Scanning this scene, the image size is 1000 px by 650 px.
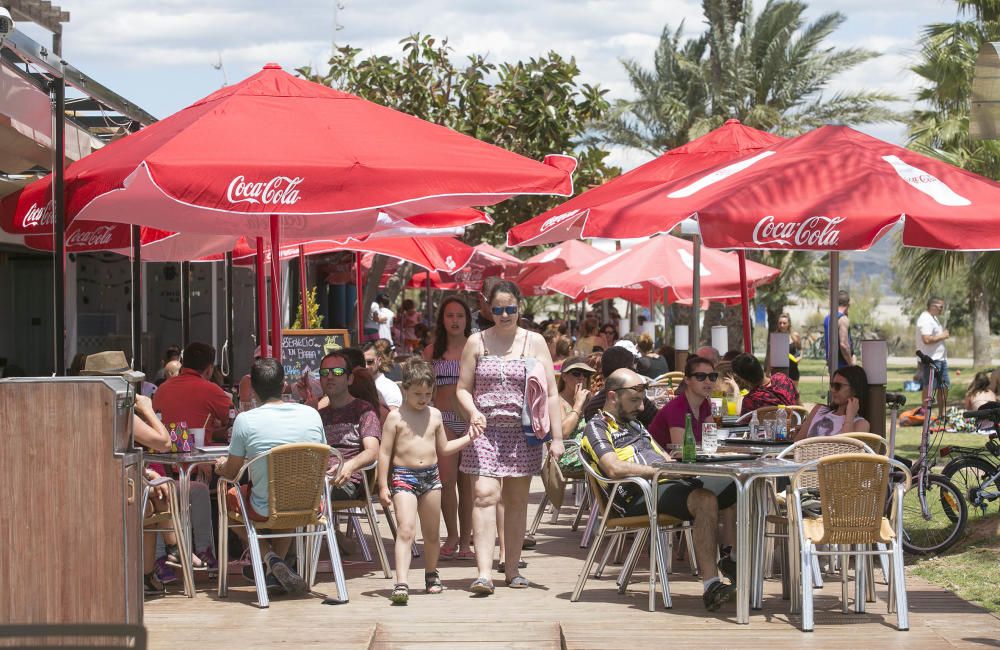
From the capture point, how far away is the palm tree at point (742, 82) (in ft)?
108

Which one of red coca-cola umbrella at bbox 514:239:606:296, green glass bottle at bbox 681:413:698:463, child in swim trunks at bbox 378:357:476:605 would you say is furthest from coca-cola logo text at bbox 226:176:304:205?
red coca-cola umbrella at bbox 514:239:606:296

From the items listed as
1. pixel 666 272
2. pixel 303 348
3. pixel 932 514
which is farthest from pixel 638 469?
pixel 666 272

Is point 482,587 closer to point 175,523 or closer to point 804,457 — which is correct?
point 175,523

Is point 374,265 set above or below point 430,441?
above

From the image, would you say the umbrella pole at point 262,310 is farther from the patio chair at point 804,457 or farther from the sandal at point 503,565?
the patio chair at point 804,457

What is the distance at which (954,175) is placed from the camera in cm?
837

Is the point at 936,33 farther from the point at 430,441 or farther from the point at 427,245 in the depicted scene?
the point at 430,441

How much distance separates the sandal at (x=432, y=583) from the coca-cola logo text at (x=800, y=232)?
2584mm

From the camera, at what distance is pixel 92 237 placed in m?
9.73

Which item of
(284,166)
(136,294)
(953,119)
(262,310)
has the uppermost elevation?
(953,119)

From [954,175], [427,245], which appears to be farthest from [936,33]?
[954,175]

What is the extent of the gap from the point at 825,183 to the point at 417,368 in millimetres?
2616

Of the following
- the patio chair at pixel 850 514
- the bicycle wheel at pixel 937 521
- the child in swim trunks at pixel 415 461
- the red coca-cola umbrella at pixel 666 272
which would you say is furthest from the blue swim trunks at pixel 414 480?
the red coca-cola umbrella at pixel 666 272

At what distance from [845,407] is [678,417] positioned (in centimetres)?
102
